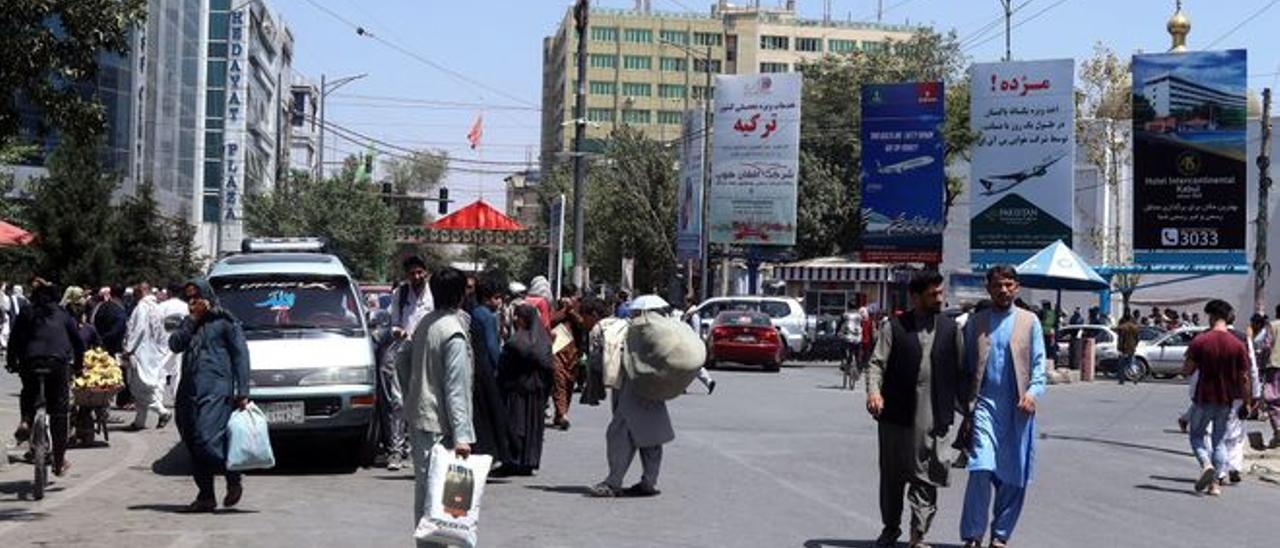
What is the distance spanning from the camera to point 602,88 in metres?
152

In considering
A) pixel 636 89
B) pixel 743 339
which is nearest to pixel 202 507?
pixel 743 339

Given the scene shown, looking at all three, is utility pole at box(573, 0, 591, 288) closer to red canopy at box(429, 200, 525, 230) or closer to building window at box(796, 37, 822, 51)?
red canopy at box(429, 200, 525, 230)

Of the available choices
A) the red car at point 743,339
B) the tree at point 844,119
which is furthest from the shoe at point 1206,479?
the tree at point 844,119

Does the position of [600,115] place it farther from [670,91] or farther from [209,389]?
[209,389]

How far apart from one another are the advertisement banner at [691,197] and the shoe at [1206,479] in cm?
3840

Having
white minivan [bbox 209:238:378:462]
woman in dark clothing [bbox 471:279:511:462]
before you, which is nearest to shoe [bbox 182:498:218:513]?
woman in dark clothing [bbox 471:279:511:462]

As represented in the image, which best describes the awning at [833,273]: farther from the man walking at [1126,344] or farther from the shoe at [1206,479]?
the shoe at [1206,479]

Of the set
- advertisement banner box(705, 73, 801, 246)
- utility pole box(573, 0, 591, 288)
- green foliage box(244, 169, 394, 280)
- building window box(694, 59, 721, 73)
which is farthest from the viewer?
building window box(694, 59, 721, 73)

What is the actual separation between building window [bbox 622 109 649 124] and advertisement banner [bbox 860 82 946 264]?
108 metres

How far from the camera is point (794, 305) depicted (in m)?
44.2

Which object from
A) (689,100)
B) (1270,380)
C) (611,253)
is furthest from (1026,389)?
(689,100)

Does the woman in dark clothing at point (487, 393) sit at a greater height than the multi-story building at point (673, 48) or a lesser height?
lesser

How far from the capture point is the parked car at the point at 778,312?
4294 centimetres

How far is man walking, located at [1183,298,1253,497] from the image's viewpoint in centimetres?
1566
